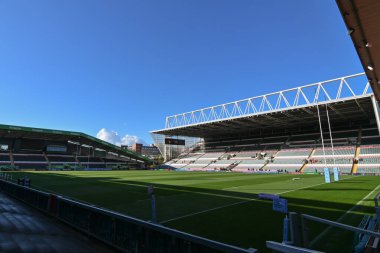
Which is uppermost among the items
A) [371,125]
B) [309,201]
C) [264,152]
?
[371,125]

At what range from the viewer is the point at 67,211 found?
33.1ft

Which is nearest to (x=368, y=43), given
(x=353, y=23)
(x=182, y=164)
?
(x=353, y=23)

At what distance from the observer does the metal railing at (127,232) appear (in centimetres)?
502

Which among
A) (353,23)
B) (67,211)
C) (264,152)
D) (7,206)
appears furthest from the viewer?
(264,152)

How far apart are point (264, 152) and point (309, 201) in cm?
5372

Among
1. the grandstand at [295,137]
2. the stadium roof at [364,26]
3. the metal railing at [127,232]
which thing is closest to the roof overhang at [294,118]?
the grandstand at [295,137]

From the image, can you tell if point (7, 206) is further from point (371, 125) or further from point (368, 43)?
point (371, 125)

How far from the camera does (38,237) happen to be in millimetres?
8031

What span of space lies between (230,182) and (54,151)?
67.3 metres

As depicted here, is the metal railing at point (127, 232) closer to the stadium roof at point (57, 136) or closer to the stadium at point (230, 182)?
the stadium at point (230, 182)

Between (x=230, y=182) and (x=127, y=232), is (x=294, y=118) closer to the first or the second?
(x=230, y=182)

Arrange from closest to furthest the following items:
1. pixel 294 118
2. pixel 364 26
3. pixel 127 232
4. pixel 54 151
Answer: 1. pixel 364 26
2. pixel 127 232
3. pixel 294 118
4. pixel 54 151

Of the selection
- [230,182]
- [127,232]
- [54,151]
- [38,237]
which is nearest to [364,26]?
[127,232]

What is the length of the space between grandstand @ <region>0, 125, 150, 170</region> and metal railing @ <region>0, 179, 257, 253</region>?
61.8m
